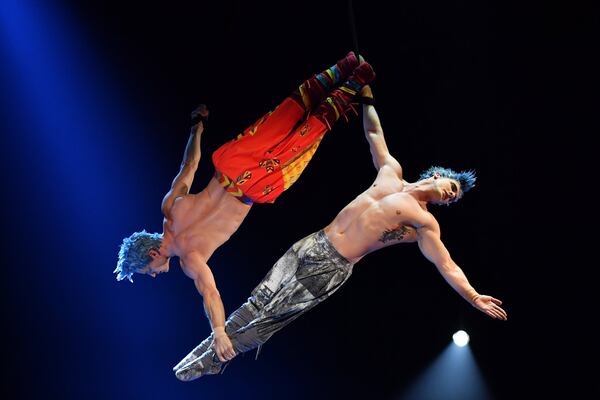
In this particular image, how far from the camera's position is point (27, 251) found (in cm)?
474

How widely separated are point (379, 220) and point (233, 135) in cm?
144

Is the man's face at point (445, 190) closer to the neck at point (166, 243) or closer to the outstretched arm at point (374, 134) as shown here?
the outstretched arm at point (374, 134)

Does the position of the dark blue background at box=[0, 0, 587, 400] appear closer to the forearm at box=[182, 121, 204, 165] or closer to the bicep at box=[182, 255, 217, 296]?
the forearm at box=[182, 121, 204, 165]

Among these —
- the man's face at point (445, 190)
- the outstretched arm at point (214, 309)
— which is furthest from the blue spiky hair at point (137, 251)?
the man's face at point (445, 190)

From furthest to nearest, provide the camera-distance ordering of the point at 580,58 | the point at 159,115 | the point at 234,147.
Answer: the point at 159,115 → the point at 580,58 → the point at 234,147

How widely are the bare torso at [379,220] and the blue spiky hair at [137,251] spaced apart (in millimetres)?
940

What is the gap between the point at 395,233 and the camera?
3912 millimetres

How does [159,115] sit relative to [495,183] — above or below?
above

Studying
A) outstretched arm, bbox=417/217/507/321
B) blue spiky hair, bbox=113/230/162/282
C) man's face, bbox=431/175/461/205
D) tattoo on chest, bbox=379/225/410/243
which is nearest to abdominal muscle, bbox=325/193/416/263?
tattoo on chest, bbox=379/225/410/243

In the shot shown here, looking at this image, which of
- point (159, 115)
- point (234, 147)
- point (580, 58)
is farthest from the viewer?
point (159, 115)

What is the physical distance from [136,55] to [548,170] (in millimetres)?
2625

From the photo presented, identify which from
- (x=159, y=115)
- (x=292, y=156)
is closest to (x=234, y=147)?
(x=292, y=156)

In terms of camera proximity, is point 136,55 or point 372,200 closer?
point 372,200

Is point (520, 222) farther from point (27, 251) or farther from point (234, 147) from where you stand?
point (27, 251)
